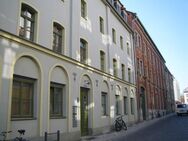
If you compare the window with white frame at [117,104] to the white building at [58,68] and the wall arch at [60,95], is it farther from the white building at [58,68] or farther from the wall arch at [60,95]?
the wall arch at [60,95]

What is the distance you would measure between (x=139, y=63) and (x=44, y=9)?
22423 mm

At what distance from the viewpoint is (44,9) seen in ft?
41.4

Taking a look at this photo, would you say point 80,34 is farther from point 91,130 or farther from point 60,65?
point 91,130

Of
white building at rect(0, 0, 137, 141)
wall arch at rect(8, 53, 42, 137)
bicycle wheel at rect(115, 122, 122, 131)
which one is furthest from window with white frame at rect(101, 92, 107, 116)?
wall arch at rect(8, 53, 42, 137)

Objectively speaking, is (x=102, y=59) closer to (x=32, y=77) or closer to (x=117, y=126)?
(x=117, y=126)

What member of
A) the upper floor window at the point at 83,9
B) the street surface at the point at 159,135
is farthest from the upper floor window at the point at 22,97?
the upper floor window at the point at 83,9

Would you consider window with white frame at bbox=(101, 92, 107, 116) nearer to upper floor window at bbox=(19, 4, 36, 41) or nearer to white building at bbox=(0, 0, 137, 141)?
white building at bbox=(0, 0, 137, 141)

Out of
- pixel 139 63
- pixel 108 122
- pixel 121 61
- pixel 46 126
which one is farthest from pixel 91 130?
pixel 139 63

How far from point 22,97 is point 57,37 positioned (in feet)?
14.6

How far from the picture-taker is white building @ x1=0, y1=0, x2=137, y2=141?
10070 millimetres

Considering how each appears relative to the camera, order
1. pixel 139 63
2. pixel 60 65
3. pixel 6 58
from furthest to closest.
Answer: pixel 139 63, pixel 60 65, pixel 6 58

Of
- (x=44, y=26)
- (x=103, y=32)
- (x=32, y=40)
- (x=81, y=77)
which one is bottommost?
(x=81, y=77)

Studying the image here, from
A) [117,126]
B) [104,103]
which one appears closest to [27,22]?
[104,103]

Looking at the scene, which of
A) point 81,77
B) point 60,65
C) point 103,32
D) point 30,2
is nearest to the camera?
point 30,2
